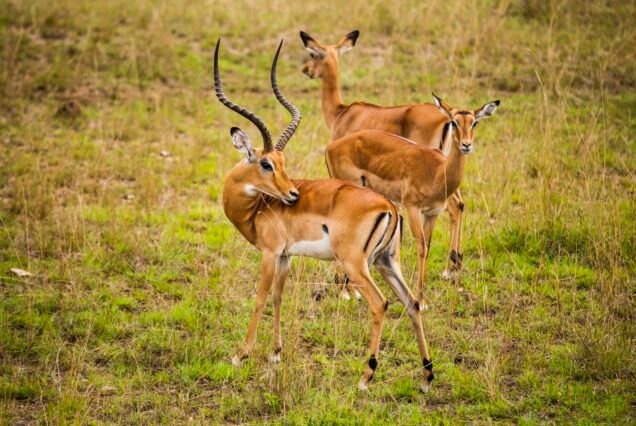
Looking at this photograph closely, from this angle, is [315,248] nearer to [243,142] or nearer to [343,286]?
[243,142]

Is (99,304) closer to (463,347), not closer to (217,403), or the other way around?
(217,403)

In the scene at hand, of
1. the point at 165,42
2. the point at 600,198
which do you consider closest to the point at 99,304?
the point at 600,198

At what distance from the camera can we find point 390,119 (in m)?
7.74

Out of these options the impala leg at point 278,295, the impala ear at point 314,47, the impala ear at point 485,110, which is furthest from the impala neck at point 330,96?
the impala leg at point 278,295

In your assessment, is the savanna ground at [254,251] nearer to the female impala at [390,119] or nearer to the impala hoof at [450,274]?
the impala hoof at [450,274]

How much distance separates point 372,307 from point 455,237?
201 centimetres

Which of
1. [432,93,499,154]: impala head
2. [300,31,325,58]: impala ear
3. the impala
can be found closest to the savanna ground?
the impala

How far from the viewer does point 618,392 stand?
5.30m

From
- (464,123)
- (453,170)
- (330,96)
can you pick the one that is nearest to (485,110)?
(464,123)

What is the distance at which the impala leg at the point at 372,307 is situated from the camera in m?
5.41

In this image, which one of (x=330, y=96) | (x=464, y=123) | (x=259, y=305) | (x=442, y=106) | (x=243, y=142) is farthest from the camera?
(x=330, y=96)

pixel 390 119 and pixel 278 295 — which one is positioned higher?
pixel 390 119

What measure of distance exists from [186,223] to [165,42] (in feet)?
16.5

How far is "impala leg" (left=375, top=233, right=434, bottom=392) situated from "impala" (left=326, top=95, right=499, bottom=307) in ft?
3.05
